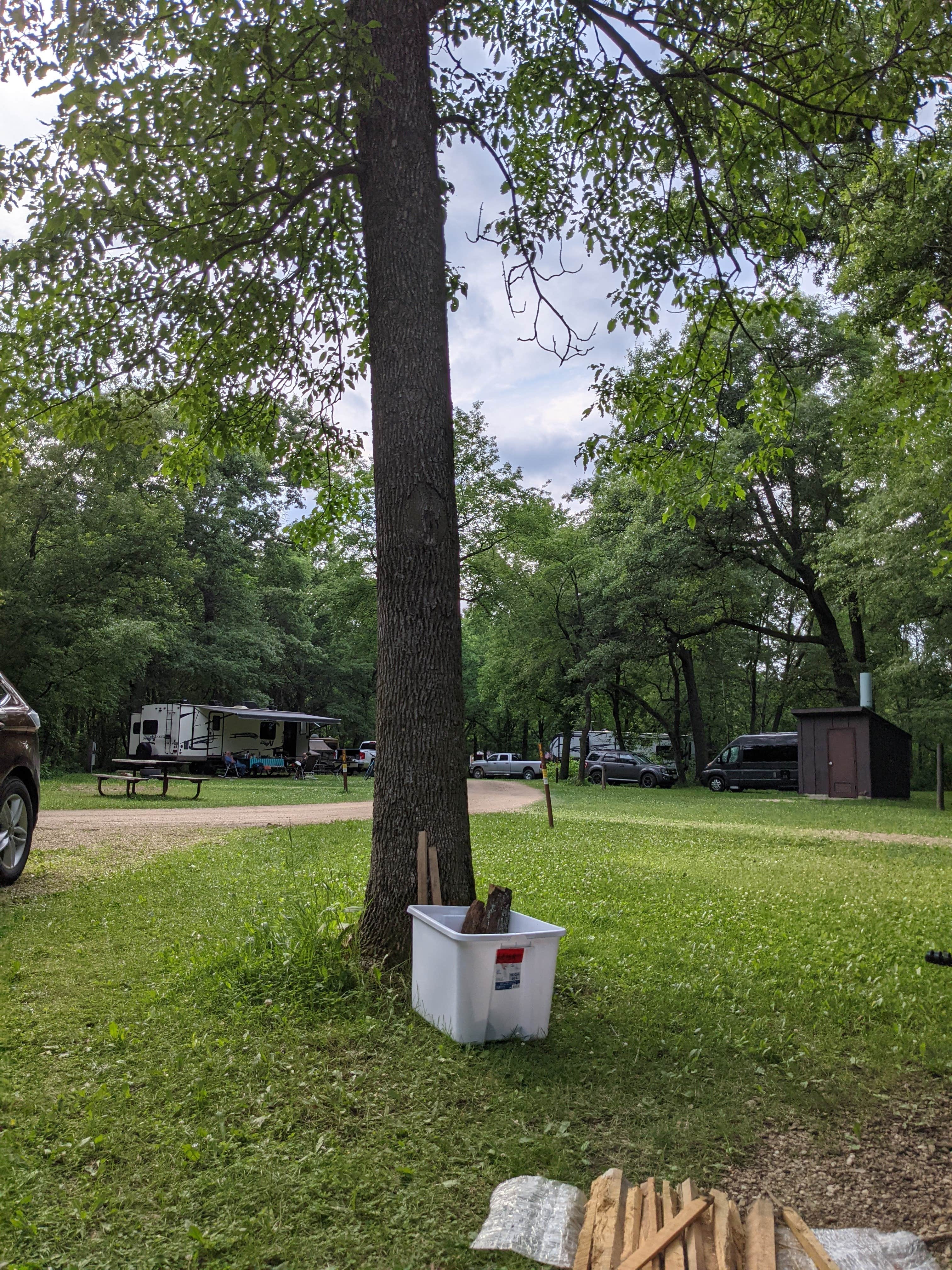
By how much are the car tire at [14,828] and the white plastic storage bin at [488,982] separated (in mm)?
4487

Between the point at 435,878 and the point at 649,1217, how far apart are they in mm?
2343

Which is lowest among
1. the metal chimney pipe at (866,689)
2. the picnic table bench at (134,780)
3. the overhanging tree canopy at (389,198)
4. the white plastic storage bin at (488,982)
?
the picnic table bench at (134,780)

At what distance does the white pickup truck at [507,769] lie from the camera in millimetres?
46031

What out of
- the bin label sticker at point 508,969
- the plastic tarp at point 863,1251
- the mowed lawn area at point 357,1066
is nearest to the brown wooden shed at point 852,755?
the mowed lawn area at point 357,1066

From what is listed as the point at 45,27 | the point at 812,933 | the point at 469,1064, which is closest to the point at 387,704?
the point at 469,1064

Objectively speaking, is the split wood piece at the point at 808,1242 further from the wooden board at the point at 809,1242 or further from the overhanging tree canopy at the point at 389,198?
the overhanging tree canopy at the point at 389,198

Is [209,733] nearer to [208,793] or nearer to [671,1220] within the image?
[208,793]

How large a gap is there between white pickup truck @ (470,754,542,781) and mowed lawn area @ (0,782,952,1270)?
127 ft

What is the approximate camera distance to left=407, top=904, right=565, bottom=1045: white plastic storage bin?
156 inches

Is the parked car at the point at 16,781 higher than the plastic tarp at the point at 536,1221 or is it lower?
higher

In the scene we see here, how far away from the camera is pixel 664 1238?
2.45 meters

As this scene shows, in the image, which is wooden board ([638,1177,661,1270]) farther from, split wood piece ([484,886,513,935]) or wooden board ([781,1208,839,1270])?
split wood piece ([484,886,513,935])

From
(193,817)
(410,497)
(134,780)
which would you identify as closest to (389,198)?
(410,497)

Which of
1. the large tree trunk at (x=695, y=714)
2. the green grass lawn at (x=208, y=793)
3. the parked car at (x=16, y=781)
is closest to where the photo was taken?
the parked car at (x=16, y=781)
